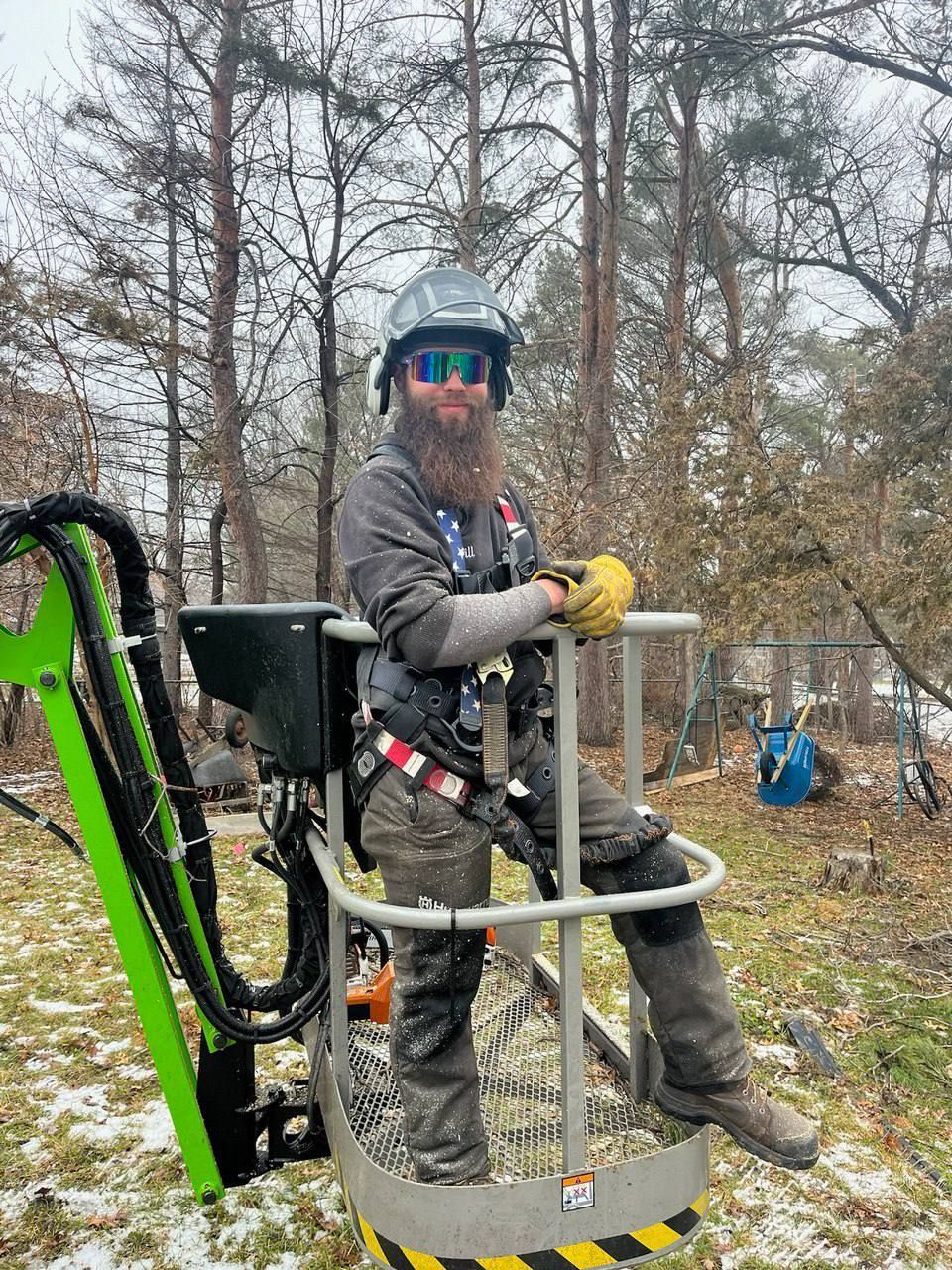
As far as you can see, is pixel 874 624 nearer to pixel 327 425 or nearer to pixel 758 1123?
pixel 758 1123

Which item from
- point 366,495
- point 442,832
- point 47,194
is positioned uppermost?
point 47,194

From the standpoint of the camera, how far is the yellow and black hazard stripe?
68.3 inches

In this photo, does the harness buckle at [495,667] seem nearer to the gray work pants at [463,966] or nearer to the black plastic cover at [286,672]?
the gray work pants at [463,966]

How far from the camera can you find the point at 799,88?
12992 millimetres

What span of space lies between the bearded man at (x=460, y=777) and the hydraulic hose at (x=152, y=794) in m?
0.54

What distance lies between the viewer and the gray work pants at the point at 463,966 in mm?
1882

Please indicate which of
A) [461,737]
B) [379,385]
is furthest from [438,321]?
[461,737]

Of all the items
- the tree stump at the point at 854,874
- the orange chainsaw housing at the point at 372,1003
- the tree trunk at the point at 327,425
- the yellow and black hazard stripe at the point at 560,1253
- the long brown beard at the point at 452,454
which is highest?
the tree trunk at the point at 327,425

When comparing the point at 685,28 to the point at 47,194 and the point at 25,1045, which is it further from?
the point at 25,1045

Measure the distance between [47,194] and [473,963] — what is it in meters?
10.6

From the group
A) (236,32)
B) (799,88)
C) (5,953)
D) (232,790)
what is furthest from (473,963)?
(799,88)

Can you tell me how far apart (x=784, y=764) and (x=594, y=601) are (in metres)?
8.58

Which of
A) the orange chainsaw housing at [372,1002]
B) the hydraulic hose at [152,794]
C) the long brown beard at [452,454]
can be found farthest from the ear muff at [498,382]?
the orange chainsaw housing at [372,1002]

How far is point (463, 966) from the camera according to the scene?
76.5 inches
